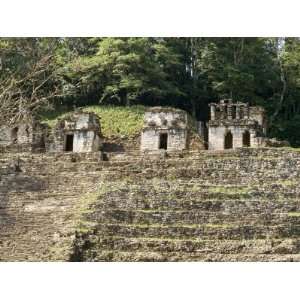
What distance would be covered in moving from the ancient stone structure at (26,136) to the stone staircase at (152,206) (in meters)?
3.87

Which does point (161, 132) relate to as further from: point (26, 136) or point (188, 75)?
point (188, 75)

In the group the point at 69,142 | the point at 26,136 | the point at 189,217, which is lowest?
the point at 189,217

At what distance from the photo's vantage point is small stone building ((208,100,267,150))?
91.7ft

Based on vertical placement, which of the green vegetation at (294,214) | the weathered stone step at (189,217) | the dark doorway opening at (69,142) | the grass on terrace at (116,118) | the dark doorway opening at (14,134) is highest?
the grass on terrace at (116,118)

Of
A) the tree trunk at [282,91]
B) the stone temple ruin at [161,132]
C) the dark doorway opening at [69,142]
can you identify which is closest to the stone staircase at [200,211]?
the stone temple ruin at [161,132]

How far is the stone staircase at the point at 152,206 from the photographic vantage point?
18266mm

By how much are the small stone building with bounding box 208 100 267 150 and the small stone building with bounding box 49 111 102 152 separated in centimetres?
439

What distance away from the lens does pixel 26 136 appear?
2992 cm

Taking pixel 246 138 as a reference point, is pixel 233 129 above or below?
above

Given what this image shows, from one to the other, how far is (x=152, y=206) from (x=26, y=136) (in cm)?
1101

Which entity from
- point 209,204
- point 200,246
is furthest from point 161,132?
point 200,246

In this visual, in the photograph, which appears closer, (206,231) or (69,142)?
(206,231)

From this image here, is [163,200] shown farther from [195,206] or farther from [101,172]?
[101,172]

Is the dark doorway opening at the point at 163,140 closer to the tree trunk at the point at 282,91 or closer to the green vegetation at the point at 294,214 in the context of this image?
the tree trunk at the point at 282,91
